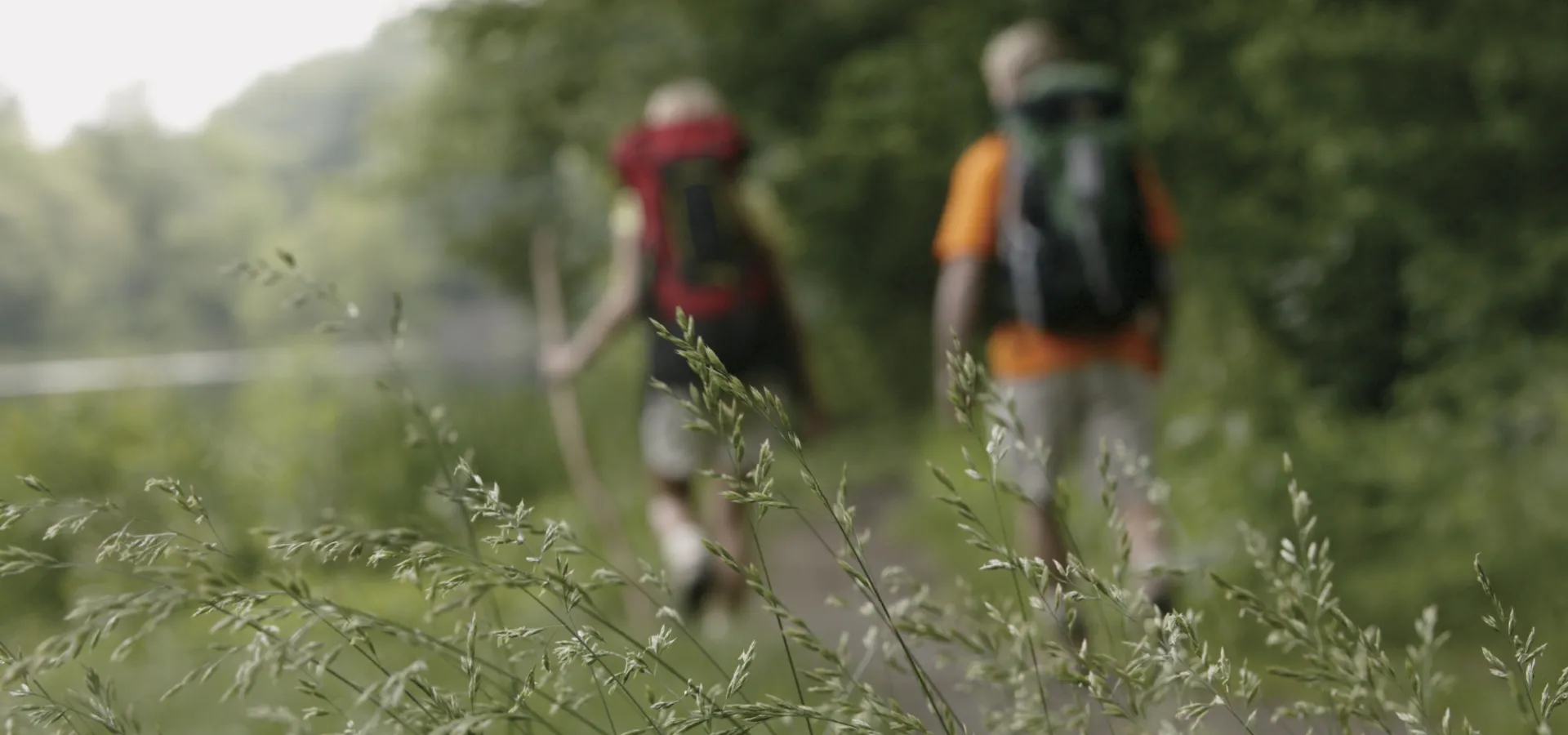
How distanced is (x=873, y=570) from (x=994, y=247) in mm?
2545

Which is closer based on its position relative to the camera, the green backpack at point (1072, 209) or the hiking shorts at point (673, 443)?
the green backpack at point (1072, 209)

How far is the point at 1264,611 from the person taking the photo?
1084mm

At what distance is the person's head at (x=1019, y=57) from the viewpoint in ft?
12.2

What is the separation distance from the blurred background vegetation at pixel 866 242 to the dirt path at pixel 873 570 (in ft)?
1.57

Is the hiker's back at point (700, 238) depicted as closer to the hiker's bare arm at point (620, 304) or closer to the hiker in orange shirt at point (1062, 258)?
the hiker's bare arm at point (620, 304)

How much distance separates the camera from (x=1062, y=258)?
3525 millimetres

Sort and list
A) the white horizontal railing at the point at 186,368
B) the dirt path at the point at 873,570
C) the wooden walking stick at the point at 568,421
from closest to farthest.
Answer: the dirt path at the point at 873,570 → the wooden walking stick at the point at 568,421 → the white horizontal railing at the point at 186,368

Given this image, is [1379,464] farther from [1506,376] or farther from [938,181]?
[938,181]

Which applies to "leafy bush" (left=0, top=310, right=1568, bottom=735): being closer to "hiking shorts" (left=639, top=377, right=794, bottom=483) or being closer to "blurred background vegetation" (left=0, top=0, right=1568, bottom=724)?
"blurred background vegetation" (left=0, top=0, right=1568, bottom=724)

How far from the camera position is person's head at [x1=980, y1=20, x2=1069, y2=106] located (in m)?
3.71

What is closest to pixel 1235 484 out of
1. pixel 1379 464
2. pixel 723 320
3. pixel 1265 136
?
pixel 1379 464

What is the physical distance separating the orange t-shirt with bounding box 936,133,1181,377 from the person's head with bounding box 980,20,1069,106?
0.17 meters

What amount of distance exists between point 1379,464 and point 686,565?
9.40ft

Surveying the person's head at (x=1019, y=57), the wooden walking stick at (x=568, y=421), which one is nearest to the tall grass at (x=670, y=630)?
the person's head at (x=1019, y=57)
